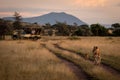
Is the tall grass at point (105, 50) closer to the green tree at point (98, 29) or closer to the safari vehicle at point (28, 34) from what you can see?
the safari vehicle at point (28, 34)

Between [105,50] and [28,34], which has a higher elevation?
[28,34]

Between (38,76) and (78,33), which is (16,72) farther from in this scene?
(78,33)

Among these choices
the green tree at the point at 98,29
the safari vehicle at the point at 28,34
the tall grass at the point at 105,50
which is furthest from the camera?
the green tree at the point at 98,29

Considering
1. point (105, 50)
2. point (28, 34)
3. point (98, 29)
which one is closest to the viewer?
point (105, 50)

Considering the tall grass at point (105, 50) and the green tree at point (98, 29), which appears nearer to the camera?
the tall grass at point (105, 50)

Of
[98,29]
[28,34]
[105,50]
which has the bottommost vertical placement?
[105,50]

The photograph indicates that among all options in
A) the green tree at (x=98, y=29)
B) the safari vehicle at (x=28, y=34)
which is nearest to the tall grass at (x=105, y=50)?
the safari vehicle at (x=28, y=34)

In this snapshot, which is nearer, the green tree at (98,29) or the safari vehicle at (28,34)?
the safari vehicle at (28,34)

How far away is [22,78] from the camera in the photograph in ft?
44.1

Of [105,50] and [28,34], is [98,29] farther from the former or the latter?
[105,50]

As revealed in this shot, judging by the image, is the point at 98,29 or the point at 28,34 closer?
the point at 28,34

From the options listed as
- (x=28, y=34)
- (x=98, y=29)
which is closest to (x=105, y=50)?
(x=28, y=34)

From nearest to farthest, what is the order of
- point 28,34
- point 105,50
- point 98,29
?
point 105,50
point 28,34
point 98,29

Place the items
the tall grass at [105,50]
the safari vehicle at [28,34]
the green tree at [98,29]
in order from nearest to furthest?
1. the tall grass at [105,50]
2. the safari vehicle at [28,34]
3. the green tree at [98,29]
